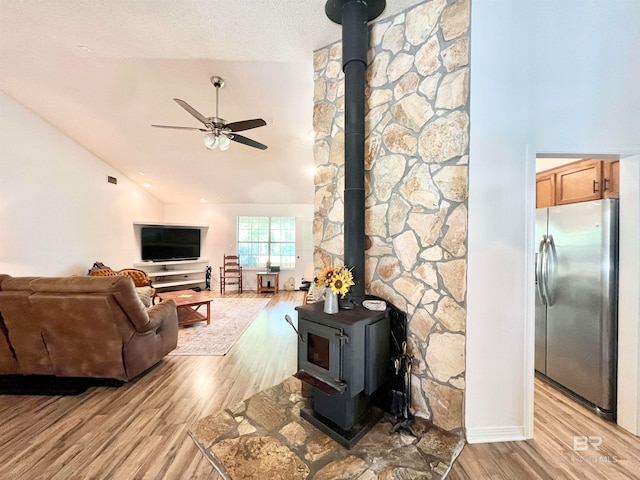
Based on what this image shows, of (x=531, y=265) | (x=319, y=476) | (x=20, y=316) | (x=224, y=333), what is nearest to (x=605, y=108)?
(x=531, y=265)

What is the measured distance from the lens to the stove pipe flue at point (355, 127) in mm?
1919

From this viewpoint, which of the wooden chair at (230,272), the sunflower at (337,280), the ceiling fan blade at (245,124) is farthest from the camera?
the wooden chair at (230,272)

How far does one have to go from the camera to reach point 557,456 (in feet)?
5.32

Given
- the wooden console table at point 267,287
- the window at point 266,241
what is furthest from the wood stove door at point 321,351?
the window at point 266,241

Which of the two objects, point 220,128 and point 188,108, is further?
point 220,128

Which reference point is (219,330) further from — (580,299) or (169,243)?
(580,299)

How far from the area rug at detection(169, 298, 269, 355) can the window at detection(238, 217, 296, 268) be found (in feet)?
6.18

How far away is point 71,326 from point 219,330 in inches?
73.9

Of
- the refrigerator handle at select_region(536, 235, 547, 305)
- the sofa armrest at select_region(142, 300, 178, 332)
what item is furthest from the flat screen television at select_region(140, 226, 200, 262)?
the refrigerator handle at select_region(536, 235, 547, 305)

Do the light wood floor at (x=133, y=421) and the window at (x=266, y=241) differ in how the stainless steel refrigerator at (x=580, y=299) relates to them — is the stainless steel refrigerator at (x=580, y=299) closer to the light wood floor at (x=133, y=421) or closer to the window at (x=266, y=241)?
the light wood floor at (x=133, y=421)

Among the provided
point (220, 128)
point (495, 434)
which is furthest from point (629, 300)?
point (220, 128)

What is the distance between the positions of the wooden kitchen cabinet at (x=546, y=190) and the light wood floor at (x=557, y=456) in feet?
6.75

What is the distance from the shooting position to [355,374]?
1.63 meters

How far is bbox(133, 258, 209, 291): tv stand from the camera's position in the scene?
20.8 ft
